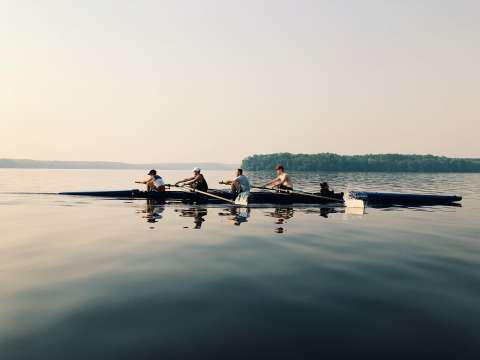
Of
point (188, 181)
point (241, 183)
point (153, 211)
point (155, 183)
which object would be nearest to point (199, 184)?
point (188, 181)

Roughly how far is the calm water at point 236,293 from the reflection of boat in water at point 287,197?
324 inches

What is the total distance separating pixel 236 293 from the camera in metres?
5.88

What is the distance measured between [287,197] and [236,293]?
15.1m

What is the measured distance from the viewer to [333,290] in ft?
19.9

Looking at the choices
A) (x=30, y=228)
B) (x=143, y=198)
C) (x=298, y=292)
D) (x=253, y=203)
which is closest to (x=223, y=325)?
(x=298, y=292)

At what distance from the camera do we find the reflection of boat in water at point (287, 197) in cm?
2047

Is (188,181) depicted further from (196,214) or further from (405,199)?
(405,199)

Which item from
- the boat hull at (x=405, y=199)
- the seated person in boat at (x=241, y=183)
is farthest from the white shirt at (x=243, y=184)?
the boat hull at (x=405, y=199)

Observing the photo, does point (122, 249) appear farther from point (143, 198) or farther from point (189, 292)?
point (143, 198)

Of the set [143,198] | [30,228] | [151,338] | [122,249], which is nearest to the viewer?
[151,338]

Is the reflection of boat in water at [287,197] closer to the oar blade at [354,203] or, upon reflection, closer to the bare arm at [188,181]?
the bare arm at [188,181]

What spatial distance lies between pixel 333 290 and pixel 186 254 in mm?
3958

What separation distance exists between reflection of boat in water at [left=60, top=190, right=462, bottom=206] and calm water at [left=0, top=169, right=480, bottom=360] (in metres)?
8.23

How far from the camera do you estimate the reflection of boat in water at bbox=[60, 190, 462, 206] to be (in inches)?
806
